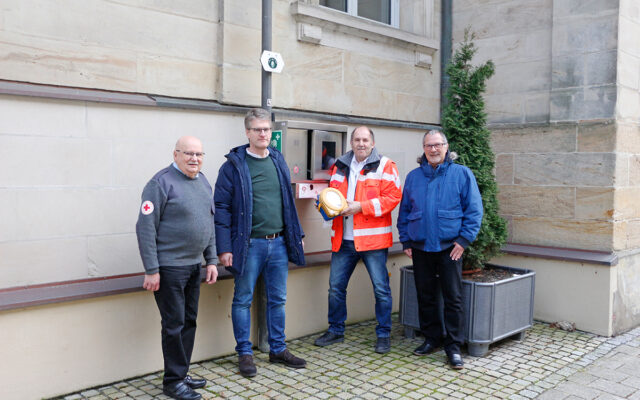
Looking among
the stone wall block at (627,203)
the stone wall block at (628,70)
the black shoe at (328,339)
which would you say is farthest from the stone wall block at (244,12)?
the stone wall block at (627,203)

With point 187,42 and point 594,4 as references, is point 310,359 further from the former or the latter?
point 594,4

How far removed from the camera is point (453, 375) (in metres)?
4.64

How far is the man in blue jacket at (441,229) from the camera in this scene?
4.77 meters

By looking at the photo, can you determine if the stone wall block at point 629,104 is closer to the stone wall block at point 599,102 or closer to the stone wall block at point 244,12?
the stone wall block at point 599,102

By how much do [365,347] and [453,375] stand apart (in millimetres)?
906

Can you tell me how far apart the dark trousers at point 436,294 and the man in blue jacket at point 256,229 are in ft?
3.53

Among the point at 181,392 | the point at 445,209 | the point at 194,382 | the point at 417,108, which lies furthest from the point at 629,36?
the point at 181,392

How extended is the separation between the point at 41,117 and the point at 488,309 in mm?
3833

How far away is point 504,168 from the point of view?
22.2 feet

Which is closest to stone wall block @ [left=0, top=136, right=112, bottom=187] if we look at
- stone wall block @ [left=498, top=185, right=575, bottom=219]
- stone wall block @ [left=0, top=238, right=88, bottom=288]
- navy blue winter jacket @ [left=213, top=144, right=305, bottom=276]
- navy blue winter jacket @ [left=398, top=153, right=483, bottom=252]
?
stone wall block @ [left=0, top=238, right=88, bottom=288]

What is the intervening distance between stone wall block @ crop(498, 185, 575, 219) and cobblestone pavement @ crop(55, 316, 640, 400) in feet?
4.73

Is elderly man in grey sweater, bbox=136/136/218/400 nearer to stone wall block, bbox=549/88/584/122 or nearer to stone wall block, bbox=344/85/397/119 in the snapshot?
stone wall block, bbox=344/85/397/119

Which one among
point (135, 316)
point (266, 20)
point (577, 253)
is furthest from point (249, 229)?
point (577, 253)

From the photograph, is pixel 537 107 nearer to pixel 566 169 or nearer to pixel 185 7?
pixel 566 169
